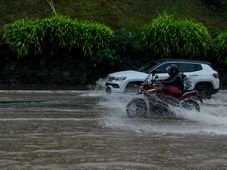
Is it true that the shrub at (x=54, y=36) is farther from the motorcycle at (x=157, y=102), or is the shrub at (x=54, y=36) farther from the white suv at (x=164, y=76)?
the motorcycle at (x=157, y=102)

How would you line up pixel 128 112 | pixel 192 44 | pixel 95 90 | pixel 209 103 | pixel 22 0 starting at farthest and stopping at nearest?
1. pixel 22 0
2. pixel 192 44
3. pixel 95 90
4. pixel 209 103
5. pixel 128 112

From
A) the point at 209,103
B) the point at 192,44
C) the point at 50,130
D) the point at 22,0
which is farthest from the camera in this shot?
the point at 22,0

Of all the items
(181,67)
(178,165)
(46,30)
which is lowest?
(178,165)

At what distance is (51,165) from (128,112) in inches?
278

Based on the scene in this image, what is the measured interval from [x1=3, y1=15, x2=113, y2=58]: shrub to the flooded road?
23.0ft

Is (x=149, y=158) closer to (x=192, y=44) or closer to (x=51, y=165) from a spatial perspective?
(x=51, y=165)

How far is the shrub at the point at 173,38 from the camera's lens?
27.4 meters

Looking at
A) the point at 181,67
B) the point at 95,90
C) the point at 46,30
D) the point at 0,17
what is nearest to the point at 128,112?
the point at 181,67

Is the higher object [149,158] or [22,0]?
[22,0]

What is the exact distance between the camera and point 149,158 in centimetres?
1017

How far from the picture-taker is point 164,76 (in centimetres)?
2195

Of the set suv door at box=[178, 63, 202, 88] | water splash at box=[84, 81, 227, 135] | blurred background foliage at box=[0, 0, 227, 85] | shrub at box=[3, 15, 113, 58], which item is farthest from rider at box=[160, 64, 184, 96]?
shrub at box=[3, 15, 113, 58]

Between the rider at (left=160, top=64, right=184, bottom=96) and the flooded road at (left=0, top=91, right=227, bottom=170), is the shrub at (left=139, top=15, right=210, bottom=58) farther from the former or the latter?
the rider at (left=160, top=64, right=184, bottom=96)

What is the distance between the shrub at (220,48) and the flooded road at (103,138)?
860cm
